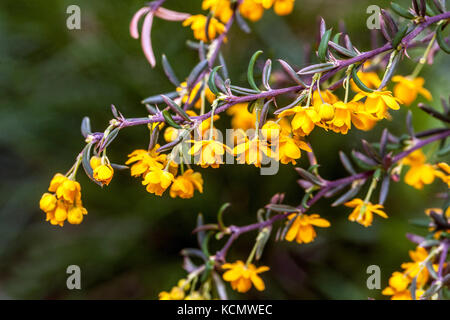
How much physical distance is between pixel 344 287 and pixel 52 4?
162cm

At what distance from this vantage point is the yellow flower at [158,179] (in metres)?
0.76

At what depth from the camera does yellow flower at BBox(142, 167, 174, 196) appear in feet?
2.50

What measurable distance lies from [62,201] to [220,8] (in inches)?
21.2

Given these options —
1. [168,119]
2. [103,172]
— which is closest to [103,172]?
[103,172]

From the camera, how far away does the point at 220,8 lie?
1029 mm

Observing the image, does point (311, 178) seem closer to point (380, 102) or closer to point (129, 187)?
point (380, 102)

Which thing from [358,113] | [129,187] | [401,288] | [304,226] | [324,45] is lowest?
[401,288]

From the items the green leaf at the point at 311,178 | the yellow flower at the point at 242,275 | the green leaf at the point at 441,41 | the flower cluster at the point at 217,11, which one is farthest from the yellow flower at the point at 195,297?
the green leaf at the point at 441,41

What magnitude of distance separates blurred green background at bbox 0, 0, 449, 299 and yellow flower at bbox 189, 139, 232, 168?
0.94 m

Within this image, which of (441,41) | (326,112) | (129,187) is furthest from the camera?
(129,187)

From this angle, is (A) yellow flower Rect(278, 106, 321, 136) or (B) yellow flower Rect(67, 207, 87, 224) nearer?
(A) yellow flower Rect(278, 106, 321, 136)

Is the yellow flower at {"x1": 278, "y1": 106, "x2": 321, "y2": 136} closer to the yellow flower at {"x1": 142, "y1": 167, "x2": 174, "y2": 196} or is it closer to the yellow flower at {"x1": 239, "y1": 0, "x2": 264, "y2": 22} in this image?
the yellow flower at {"x1": 142, "y1": 167, "x2": 174, "y2": 196}

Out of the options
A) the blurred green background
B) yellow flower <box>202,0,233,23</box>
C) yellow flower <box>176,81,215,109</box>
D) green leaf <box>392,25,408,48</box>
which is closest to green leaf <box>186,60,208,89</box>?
yellow flower <box>176,81,215,109</box>

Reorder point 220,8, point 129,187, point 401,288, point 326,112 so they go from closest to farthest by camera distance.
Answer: point 326,112
point 401,288
point 220,8
point 129,187
